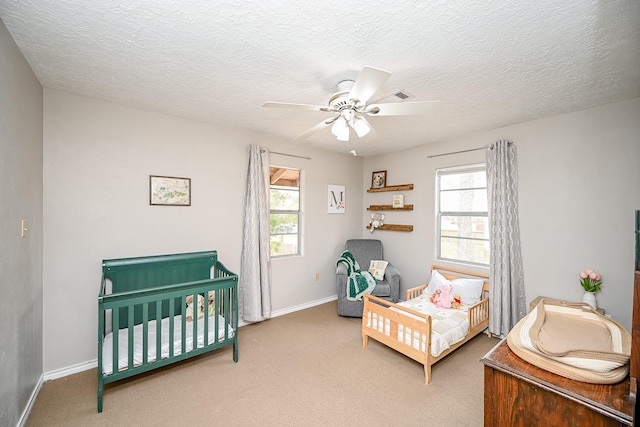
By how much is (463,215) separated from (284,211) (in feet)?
7.92

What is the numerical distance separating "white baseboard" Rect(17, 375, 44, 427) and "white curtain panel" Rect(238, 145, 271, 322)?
172 cm

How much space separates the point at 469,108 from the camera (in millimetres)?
2547

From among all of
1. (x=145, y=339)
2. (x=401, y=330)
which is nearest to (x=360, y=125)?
(x=401, y=330)

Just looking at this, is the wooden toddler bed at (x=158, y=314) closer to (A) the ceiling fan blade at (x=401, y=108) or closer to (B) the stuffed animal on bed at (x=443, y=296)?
(A) the ceiling fan blade at (x=401, y=108)

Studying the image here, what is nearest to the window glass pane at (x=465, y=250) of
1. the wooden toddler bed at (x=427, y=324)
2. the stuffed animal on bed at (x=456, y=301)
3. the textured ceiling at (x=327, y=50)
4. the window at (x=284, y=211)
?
the wooden toddler bed at (x=427, y=324)

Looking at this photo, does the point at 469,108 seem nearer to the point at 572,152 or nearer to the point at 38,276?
the point at 572,152

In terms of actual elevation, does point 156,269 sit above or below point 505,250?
below

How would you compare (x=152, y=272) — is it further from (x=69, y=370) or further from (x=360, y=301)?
(x=360, y=301)

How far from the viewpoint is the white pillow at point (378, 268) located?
12.8 ft

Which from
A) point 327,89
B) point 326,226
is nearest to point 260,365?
point 326,226

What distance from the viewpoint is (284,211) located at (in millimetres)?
3889

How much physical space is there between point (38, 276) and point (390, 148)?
4089 mm

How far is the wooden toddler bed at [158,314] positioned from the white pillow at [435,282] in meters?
2.36

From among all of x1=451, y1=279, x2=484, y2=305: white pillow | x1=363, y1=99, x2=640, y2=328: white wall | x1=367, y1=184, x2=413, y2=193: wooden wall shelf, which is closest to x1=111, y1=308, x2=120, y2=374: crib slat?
x1=451, y1=279, x2=484, y2=305: white pillow
